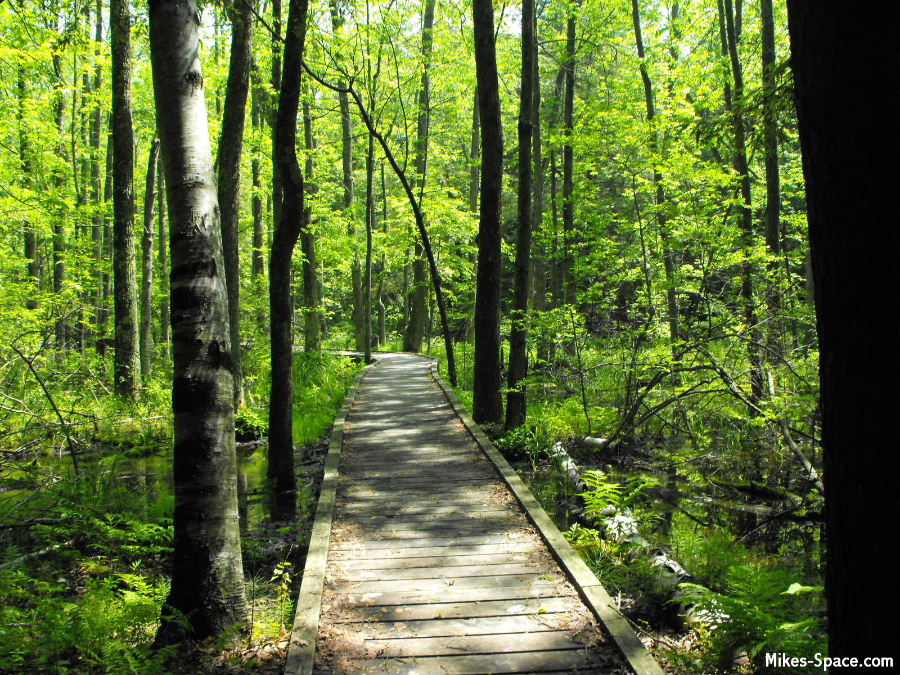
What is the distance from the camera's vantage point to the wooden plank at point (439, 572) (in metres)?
4.66

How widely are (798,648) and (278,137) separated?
6.81m

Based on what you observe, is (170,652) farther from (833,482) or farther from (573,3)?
(573,3)

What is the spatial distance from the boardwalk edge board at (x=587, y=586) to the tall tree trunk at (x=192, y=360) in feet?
7.97

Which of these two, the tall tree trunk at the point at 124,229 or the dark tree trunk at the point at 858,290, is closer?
the dark tree trunk at the point at 858,290

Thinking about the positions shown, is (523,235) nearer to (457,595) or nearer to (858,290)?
(457,595)

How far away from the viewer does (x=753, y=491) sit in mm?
7766

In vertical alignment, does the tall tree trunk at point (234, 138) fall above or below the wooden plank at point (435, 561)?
above

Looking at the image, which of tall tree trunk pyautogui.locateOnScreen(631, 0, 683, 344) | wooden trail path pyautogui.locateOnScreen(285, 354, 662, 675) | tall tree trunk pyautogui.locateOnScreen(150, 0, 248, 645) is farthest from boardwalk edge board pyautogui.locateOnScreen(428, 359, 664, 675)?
tall tree trunk pyautogui.locateOnScreen(631, 0, 683, 344)

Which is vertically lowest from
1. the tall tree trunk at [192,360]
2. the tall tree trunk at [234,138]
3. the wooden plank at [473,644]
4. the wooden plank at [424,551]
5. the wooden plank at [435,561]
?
the wooden plank at [473,644]

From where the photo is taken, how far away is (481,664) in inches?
139

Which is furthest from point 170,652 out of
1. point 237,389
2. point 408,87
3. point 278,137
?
point 408,87

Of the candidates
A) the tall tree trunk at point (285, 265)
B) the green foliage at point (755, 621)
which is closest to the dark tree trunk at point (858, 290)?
the green foliage at point (755, 621)

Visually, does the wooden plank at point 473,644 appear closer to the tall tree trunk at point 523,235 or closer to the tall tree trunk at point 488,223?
the tall tree trunk at point 523,235

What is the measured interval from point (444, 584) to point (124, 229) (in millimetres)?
11440
